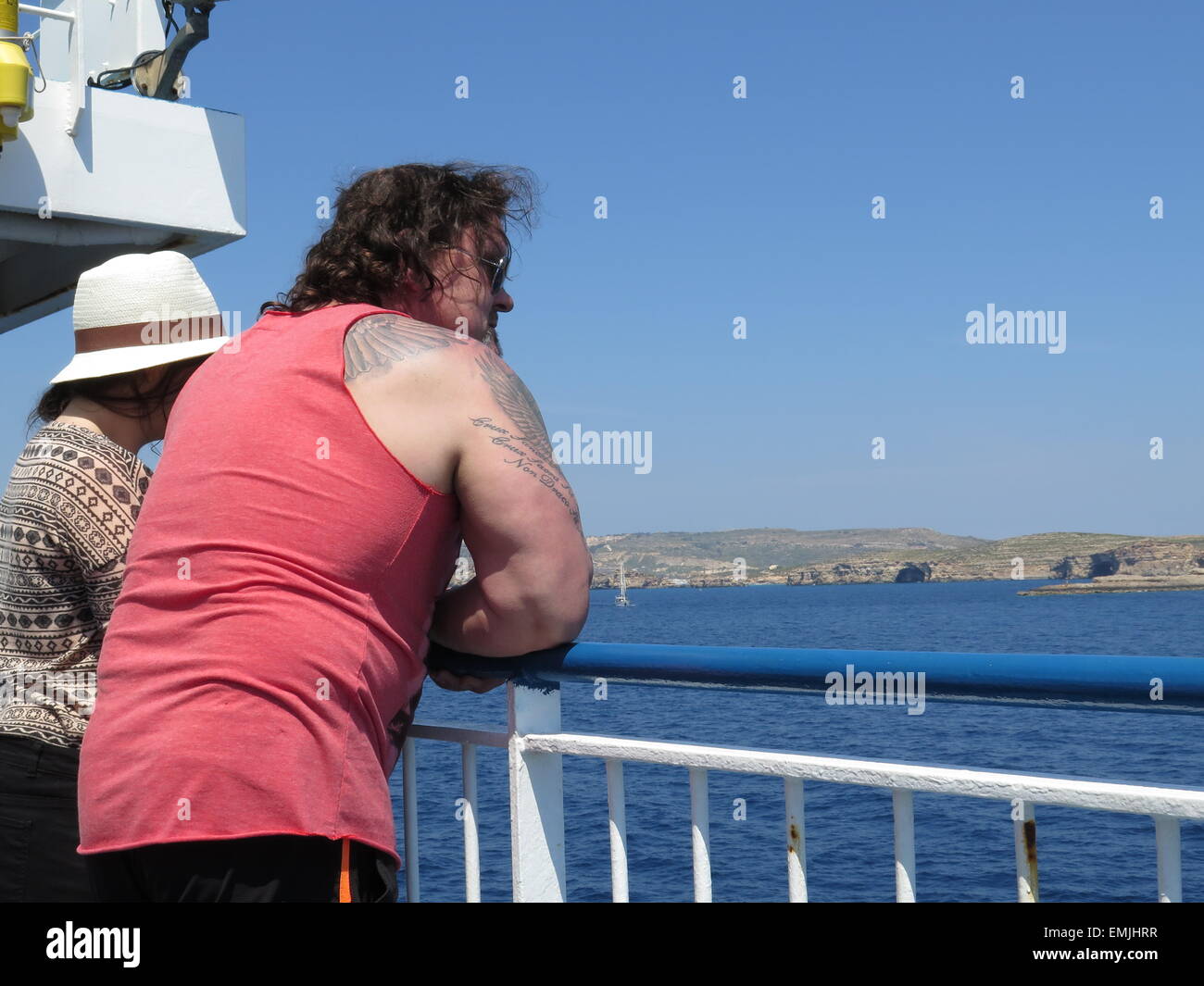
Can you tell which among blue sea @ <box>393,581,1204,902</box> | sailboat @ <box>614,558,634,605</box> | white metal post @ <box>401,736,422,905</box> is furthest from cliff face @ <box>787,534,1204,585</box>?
white metal post @ <box>401,736,422,905</box>

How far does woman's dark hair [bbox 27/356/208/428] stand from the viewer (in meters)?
1.89

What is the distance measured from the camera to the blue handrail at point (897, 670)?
4.46ft

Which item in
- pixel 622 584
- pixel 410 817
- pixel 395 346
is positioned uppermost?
pixel 395 346

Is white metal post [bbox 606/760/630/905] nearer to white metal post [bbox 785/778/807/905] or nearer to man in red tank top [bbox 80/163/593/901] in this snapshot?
white metal post [bbox 785/778/807/905]

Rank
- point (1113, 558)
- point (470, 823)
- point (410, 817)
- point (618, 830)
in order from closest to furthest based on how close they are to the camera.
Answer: point (618, 830) → point (470, 823) → point (410, 817) → point (1113, 558)

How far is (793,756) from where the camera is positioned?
171 cm

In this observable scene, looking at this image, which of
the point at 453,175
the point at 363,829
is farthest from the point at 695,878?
the point at 453,175

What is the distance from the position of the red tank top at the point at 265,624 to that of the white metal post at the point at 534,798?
583mm

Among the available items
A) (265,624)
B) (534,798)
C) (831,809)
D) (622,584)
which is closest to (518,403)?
(265,624)

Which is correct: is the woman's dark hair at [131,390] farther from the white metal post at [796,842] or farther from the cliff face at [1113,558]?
the cliff face at [1113,558]

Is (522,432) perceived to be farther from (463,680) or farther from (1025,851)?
(1025,851)

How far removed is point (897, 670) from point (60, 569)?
1.28m
